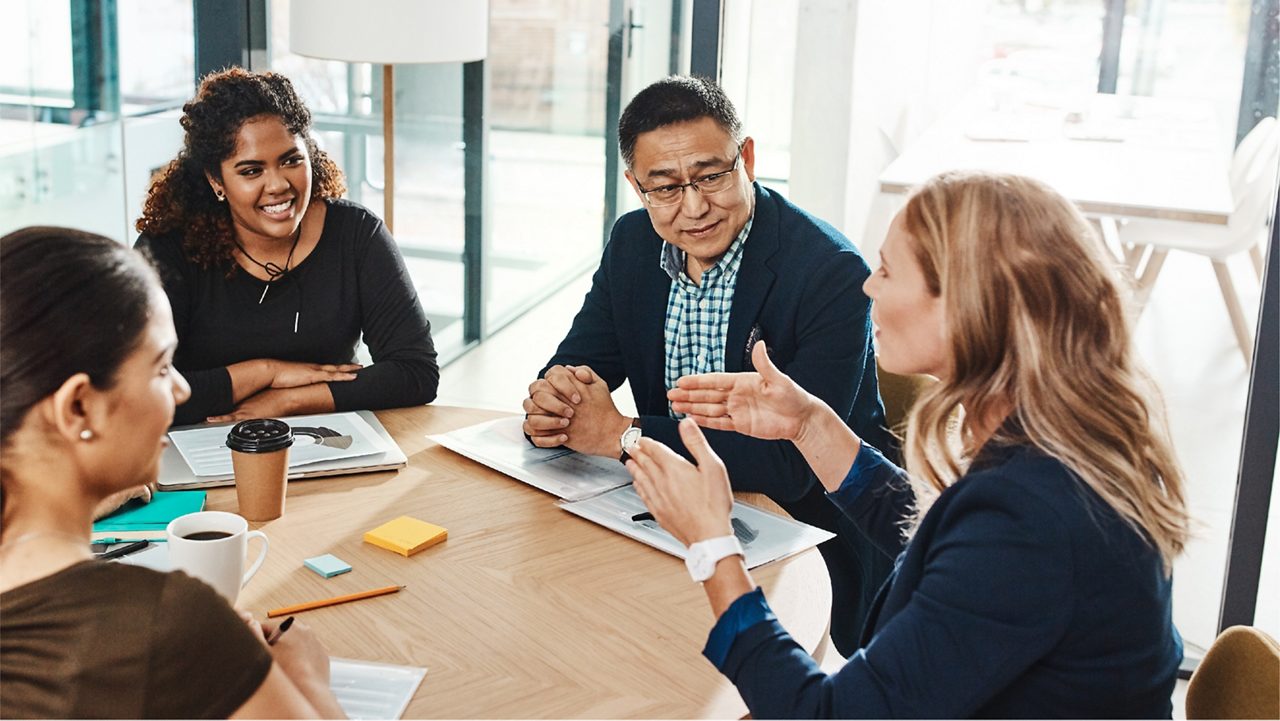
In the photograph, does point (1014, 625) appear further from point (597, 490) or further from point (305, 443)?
point (305, 443)

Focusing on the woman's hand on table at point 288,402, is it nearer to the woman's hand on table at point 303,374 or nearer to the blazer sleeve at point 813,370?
the woman's hand on table at point 303,374

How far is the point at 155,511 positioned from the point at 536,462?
1.95ft

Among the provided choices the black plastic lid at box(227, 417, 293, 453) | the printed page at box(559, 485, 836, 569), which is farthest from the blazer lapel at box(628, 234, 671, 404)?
the black plastic lid at box(227, 417, 293, 453)

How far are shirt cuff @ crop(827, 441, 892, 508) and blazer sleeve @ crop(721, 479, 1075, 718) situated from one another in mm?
489

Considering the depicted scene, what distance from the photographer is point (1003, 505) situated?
4.04 feet

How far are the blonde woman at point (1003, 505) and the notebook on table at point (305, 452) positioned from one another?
0.69m

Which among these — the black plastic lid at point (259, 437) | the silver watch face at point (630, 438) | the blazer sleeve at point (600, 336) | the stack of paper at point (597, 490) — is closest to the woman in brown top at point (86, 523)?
the black plastic lid at point (259, 437)

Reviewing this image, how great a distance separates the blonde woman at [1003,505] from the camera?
1217 mm

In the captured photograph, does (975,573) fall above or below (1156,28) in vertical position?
below

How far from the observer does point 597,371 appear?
8.23ft

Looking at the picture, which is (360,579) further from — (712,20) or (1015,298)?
(712,20)

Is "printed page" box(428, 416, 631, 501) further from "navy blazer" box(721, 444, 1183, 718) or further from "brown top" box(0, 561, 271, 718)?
"brown top" box(0, 561, 271, 718)

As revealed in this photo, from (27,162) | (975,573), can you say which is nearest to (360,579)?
(975,573)

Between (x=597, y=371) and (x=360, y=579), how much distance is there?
0.96 metres
